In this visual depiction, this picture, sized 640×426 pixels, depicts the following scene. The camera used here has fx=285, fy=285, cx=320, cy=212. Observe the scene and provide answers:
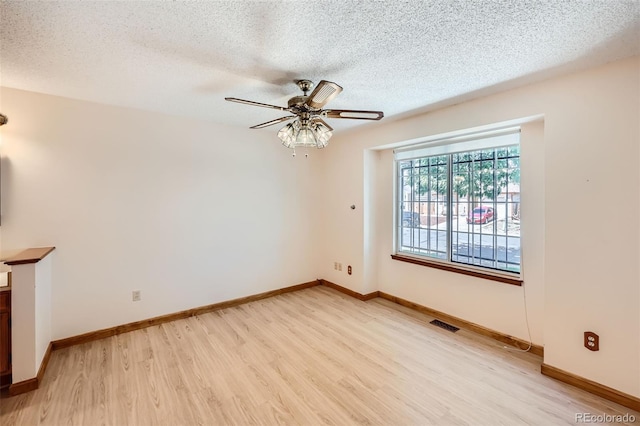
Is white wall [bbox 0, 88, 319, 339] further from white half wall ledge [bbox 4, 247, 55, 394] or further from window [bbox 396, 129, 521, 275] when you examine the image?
window [bbox 396, 129, 521, 275]

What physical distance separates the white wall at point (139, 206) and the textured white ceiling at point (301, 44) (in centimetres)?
44

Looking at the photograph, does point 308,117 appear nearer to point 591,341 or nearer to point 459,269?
point 459,269

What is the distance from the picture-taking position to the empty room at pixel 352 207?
172 centimetres

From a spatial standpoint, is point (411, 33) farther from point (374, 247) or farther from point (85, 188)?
point (85, 188)

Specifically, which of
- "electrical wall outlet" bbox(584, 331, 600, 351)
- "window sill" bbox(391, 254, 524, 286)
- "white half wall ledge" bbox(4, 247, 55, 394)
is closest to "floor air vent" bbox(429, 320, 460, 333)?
"window sill" bbox(391, 254, 524, 286)

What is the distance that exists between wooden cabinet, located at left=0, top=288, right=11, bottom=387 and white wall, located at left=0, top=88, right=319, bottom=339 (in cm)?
60

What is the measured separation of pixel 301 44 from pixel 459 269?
2722 mm

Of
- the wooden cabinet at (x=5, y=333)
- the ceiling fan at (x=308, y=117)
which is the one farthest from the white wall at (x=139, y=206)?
the ceiling fan at (x=308, y=117)

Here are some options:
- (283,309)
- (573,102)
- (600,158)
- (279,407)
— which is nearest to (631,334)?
(600,158)

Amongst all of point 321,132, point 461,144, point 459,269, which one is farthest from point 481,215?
point 321,132

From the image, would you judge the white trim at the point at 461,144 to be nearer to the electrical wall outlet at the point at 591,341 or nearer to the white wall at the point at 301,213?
the white wall at the point at 301,213

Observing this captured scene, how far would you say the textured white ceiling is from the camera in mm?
1443

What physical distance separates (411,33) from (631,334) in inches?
95.9

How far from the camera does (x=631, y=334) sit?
1.91m
